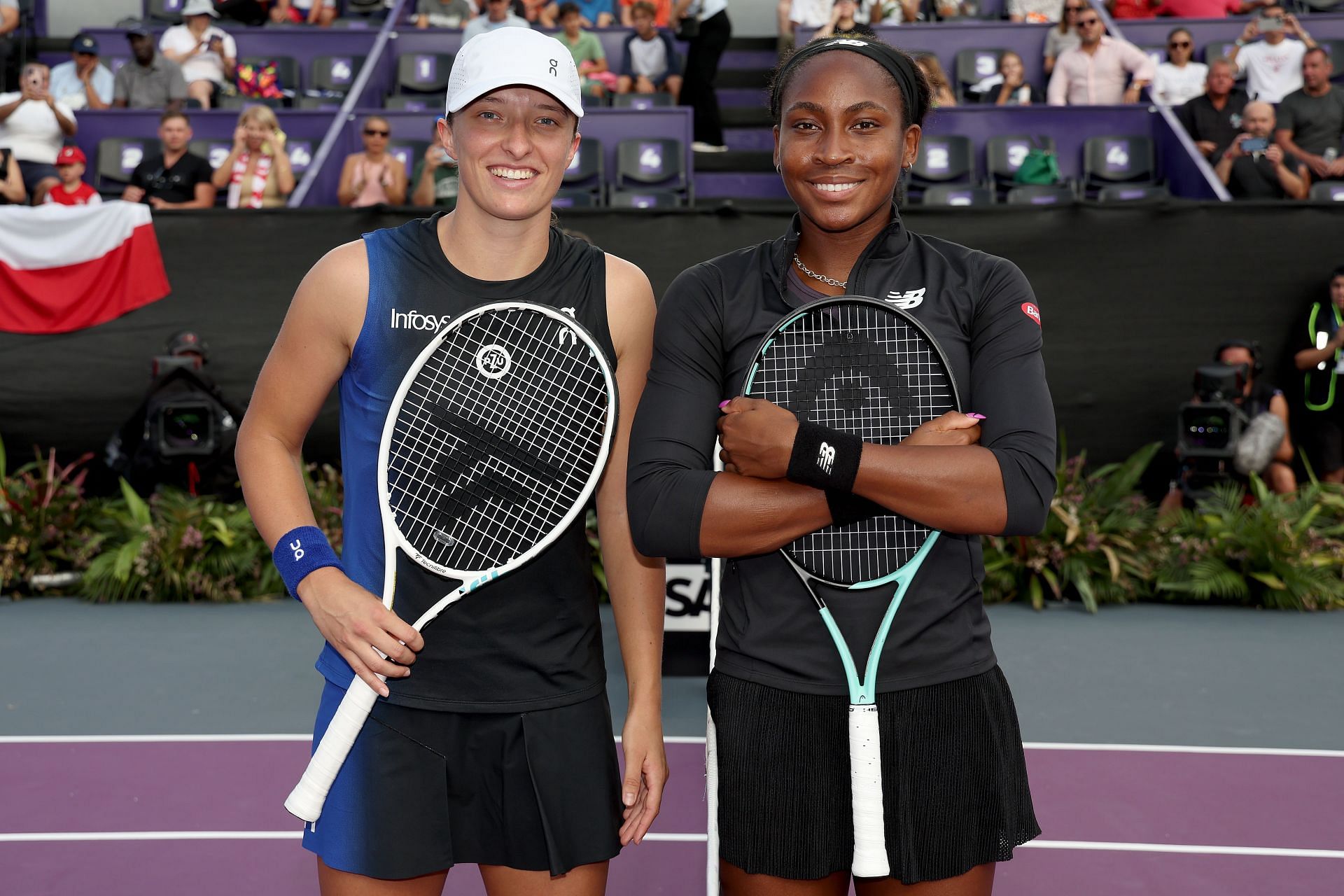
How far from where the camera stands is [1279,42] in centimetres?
1185

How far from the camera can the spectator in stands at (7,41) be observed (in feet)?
43.8

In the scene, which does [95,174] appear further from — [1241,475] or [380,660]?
[380,660]

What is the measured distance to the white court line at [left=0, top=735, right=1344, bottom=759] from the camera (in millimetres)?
5078

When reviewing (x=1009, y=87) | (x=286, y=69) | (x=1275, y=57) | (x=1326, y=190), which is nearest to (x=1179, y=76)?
(x=1275, y=57)

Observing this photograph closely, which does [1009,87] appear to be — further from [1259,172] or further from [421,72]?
[421,72]

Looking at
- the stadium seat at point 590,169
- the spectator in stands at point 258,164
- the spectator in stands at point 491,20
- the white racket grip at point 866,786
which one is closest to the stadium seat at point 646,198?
the stadium seat at point 590,169

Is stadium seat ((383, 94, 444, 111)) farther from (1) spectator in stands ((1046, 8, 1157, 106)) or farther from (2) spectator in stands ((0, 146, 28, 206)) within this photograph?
(1) spectator in stands ((1046, 8, 1157, 106))

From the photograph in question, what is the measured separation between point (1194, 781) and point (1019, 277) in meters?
3.32

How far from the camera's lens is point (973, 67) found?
12305 millimetres

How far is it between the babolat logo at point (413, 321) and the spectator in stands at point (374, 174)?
8.27 m

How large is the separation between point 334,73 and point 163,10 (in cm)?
322

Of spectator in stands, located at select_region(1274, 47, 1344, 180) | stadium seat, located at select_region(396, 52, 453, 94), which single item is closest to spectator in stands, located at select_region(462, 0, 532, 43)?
stadium seat, located at select_region(396, 52, 453, 94)

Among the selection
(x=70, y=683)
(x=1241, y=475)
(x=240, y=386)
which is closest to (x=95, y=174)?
(x=240, y=386)

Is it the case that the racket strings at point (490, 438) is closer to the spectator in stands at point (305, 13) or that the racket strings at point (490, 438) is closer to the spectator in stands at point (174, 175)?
the spectator in stands at point (174, 175)
